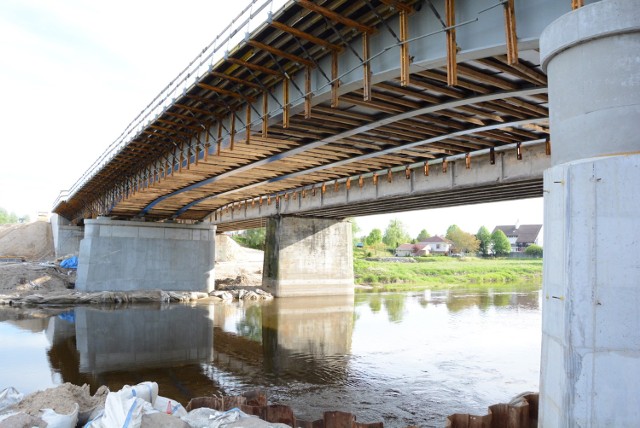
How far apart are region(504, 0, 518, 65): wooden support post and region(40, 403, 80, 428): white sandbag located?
7757 mm

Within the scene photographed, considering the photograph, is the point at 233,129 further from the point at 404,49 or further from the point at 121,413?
the point at 121,413

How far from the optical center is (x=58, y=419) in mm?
5938

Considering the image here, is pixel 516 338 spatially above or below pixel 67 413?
below

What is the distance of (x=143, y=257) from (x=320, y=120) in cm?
2474

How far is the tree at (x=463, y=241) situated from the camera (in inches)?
4370

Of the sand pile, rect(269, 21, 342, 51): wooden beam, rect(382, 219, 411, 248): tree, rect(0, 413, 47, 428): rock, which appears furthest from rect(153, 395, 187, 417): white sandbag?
rect(382, 219, 411, 248): tree

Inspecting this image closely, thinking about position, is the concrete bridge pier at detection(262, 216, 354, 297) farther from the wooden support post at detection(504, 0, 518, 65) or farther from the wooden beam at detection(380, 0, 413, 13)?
the wooden support post at detection(504, 0, 518, 65)

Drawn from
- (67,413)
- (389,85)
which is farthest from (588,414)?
(389,85)

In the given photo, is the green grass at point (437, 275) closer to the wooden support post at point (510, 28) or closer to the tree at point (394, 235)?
the wooden support post at point (510, 28)

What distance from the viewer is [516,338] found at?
1930cm

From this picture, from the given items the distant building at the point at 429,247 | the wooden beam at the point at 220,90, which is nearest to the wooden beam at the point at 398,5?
the wooden beam at the point at 220,90

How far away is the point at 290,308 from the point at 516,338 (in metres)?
13.6

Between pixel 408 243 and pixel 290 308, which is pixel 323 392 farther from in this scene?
pixel 408 243

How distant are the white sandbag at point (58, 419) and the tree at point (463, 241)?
111 m
